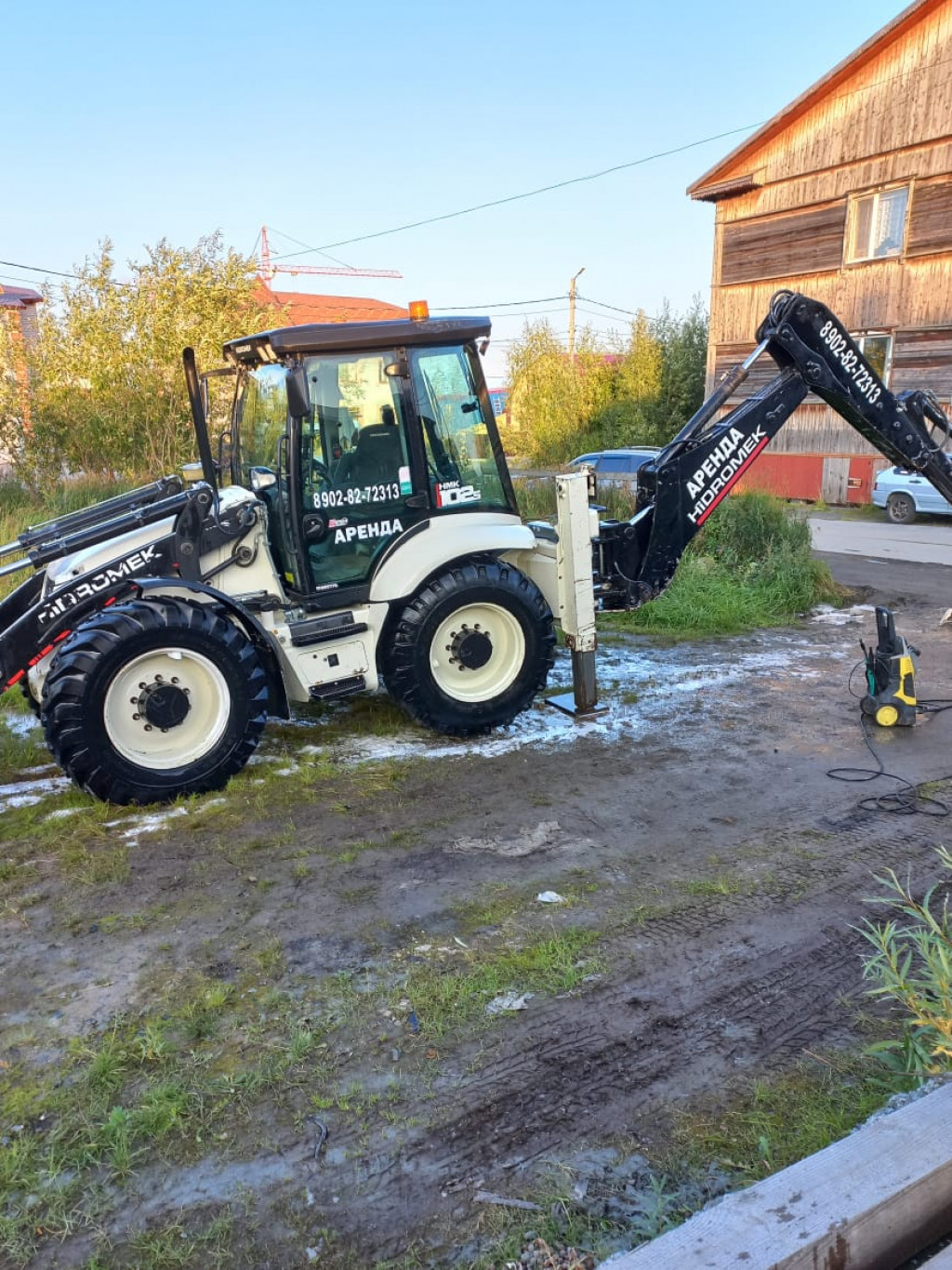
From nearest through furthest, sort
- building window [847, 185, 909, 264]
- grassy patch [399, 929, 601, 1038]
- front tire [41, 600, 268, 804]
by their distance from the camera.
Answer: grassy patch [399, 929, 601, 1038] → front tire [41, 600, 268, 804] → building window [847, 185, 909, 264]

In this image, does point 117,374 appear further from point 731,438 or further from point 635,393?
point 635,393

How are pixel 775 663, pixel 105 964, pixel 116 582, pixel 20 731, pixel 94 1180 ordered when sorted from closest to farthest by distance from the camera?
pixel 94 1180 → pixel 105 964 → pixel 116 582 → pixel 20 731 → pixel 775 663

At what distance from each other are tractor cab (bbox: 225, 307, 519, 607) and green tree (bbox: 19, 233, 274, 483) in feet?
28.6

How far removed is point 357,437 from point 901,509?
49.0 ft

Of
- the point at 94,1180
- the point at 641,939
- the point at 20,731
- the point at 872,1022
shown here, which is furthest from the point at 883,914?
the point at 20,731

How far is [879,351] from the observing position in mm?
19516

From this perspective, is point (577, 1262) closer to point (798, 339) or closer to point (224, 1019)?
point (224, 1019)

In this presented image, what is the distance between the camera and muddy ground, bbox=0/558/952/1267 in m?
2.53

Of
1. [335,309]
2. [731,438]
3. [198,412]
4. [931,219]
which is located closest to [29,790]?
[198,412]

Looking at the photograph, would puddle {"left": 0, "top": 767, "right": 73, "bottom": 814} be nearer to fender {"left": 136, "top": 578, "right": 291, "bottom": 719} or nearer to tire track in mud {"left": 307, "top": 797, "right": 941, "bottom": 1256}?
fender {"left": 136, "top": 578, "right": 291, "bottom": 719}

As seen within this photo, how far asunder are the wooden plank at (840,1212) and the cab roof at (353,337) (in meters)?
4.42

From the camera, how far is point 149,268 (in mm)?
13961

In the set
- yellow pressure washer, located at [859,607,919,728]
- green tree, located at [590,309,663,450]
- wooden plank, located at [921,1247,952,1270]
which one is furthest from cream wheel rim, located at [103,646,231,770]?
green tree, located at [590,309,663,450]

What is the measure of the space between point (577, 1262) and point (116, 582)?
13.3ft
